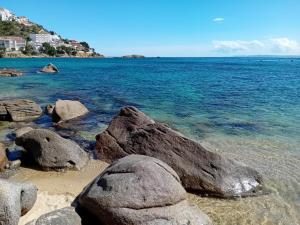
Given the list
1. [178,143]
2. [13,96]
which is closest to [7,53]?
[13,96]

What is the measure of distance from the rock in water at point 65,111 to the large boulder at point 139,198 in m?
12.1

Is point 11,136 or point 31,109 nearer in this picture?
point 11,136

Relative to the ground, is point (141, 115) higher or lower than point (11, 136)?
higher

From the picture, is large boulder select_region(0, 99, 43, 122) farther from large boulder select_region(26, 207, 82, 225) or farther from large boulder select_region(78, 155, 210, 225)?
large boulder select_region(26, 207, 82, 225)

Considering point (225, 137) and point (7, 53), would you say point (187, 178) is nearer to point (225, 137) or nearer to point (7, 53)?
point (225, 137)

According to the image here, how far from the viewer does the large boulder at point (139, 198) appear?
7.24m

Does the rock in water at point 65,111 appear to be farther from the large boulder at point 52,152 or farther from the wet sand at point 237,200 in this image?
the wet sand at point 237,200

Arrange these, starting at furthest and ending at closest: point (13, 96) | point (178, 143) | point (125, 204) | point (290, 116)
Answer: point (13, 96) < point (290, 116) < point (178, 143) < point (125, 204)

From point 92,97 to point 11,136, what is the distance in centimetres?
1533

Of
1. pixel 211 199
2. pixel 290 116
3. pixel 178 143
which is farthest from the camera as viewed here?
pixel 290 116

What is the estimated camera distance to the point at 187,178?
10461 mm

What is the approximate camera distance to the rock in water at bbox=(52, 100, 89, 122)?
19617mm

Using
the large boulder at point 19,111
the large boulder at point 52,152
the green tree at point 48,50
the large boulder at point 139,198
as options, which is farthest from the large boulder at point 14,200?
the green tree at point 48,50

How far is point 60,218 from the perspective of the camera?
24.5 ft
